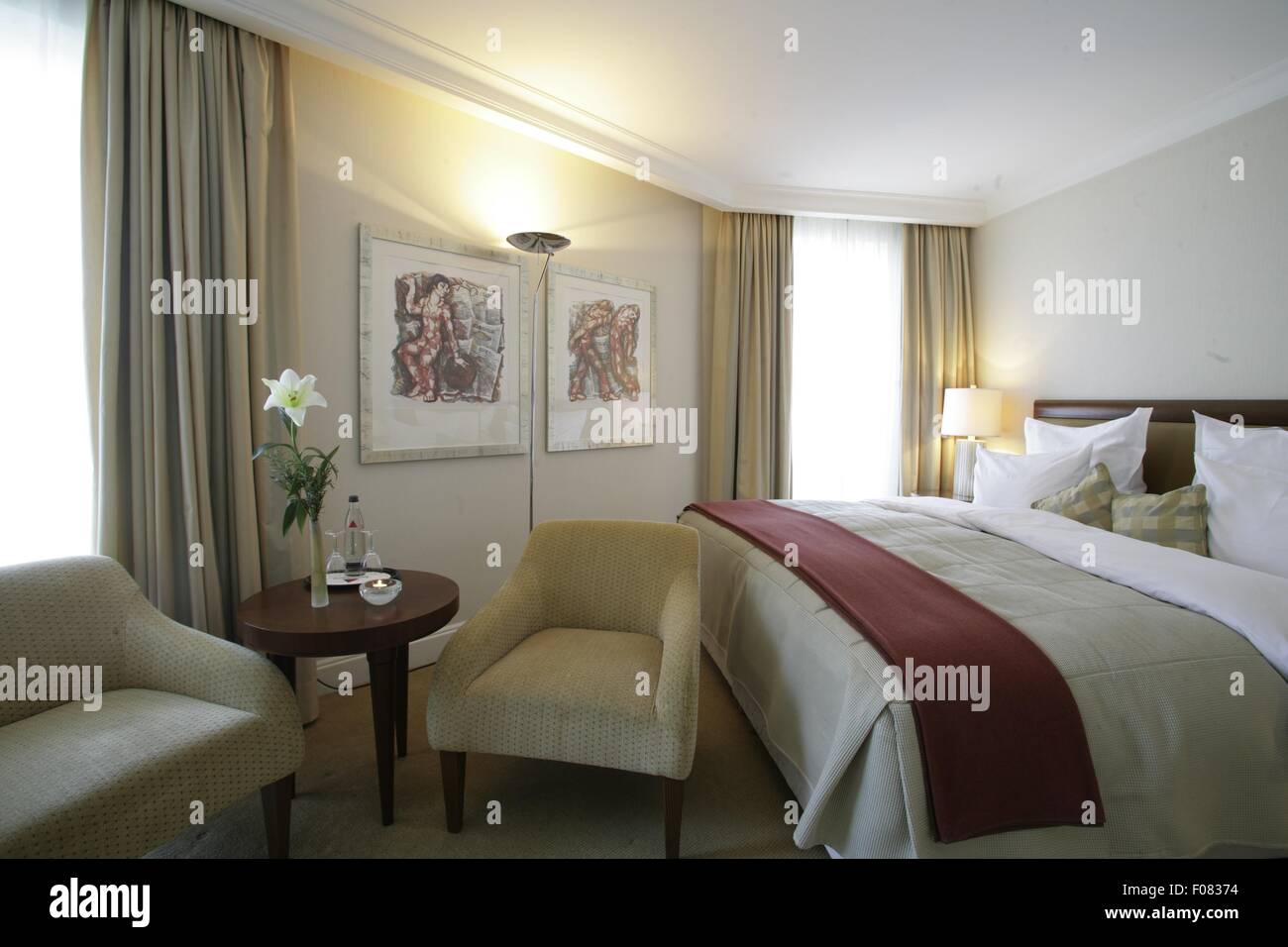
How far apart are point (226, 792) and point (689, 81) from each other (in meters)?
3.30

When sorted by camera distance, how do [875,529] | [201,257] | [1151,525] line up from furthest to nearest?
[875,529], [1151,525], [201,257]

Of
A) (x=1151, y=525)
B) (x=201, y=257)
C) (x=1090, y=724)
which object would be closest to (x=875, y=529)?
(x=1151, y=525)

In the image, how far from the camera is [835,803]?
1483 millimetres

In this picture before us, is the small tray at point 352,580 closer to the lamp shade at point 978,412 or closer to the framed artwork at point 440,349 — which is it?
the framed artwork at point 440,349

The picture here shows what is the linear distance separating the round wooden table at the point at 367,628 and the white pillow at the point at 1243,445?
3.17m

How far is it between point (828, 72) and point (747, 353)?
1882 millimetres

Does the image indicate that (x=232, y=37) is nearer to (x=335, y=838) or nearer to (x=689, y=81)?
(x=689, y=81)

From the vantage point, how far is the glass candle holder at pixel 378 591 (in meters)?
1.86

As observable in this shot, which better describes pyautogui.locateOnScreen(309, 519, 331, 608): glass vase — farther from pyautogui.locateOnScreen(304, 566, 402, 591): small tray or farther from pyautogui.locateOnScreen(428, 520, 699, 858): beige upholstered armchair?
pyautogui.locateOnScreen(428, 520, 699, 858): beige upholstered armchair

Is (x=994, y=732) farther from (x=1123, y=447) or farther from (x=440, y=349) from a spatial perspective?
(x=440, y=349)

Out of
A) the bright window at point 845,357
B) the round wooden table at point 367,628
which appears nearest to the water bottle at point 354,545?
the round wooden table at point 367,628

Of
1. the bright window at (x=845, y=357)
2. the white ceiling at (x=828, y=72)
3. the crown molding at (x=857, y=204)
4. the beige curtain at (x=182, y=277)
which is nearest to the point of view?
the beige curtain at (x=182, y=277)

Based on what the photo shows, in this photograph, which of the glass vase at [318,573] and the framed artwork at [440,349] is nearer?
the glass vase at [318,573]
